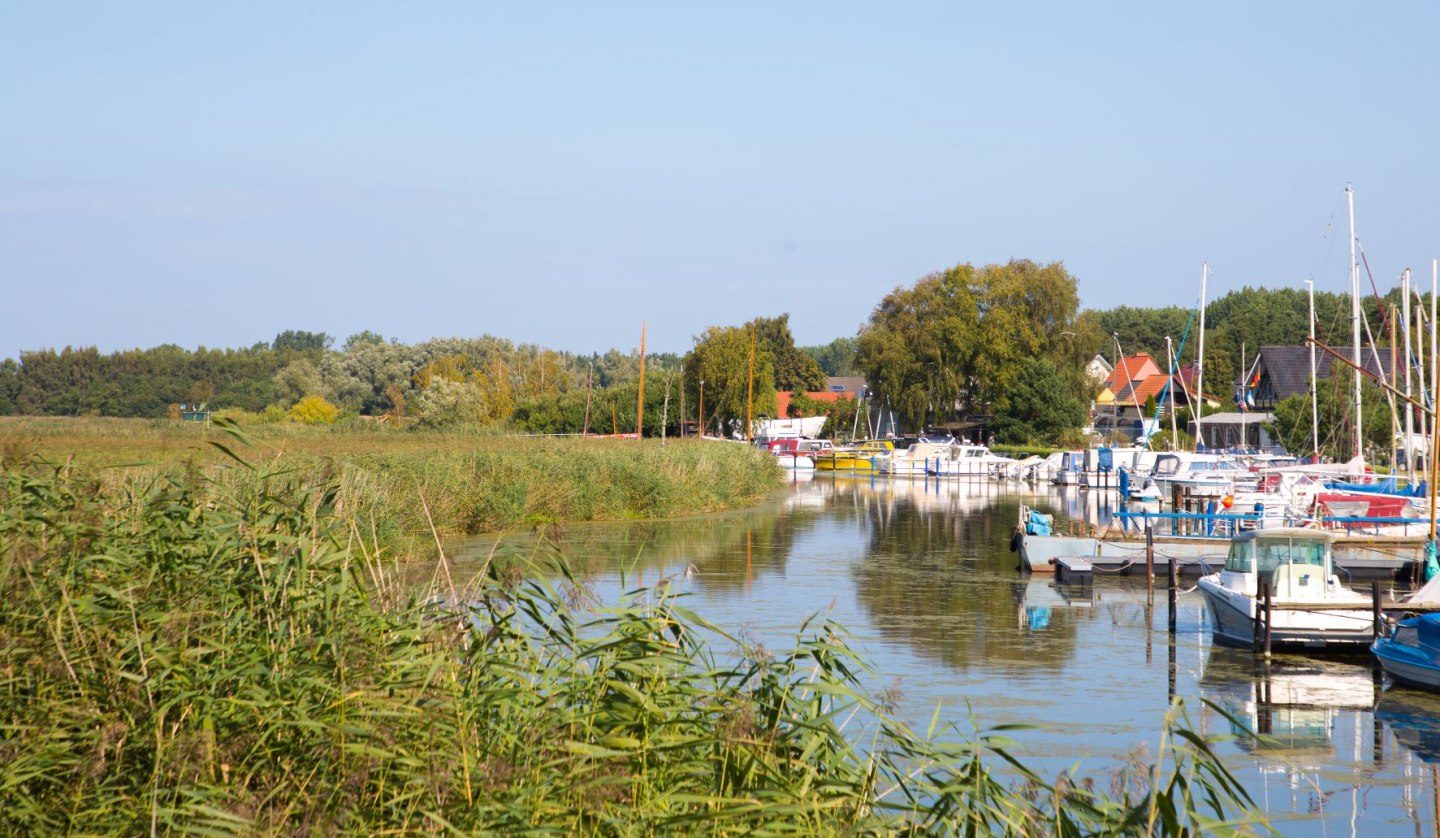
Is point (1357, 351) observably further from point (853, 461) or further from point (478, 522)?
point (853, 461)

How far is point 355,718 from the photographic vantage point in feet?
23.4

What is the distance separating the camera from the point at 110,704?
711 centimetres

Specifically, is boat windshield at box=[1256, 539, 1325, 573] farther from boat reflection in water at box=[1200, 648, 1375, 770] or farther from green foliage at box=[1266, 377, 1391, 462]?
green foliage at box=[1266, 377, 1391, 462]

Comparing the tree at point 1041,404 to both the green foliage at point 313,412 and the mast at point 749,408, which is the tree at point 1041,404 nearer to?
the mast at point 749,408

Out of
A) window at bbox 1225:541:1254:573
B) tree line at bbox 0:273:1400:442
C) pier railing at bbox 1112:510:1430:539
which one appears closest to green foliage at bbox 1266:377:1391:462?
tree line at bbox 0:273:1400:442

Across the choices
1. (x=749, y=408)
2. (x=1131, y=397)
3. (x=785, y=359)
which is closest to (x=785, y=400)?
(x=785, y=359)

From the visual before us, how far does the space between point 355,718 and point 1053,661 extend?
1456cm

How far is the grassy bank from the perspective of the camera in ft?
92.0

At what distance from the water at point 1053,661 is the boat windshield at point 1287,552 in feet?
4.88

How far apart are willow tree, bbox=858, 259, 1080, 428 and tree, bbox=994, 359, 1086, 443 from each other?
1437 millimetres

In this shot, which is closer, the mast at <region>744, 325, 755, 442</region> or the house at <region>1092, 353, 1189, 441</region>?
the mast at <region>744, 325, 755, 442</region>

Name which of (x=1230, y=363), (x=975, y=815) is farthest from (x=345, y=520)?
(x=1230, y=363)

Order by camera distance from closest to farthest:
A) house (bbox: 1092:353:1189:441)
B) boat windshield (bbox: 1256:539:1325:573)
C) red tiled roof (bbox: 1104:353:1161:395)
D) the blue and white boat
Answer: the blue and white boat, boat windshield (bbox: 1256:539:1325:573), house (bbox: 1092:353:1189:441), red tiled roof (bbox: 1104:353:1161:395)

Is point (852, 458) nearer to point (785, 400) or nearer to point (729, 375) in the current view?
point (729, 375)
